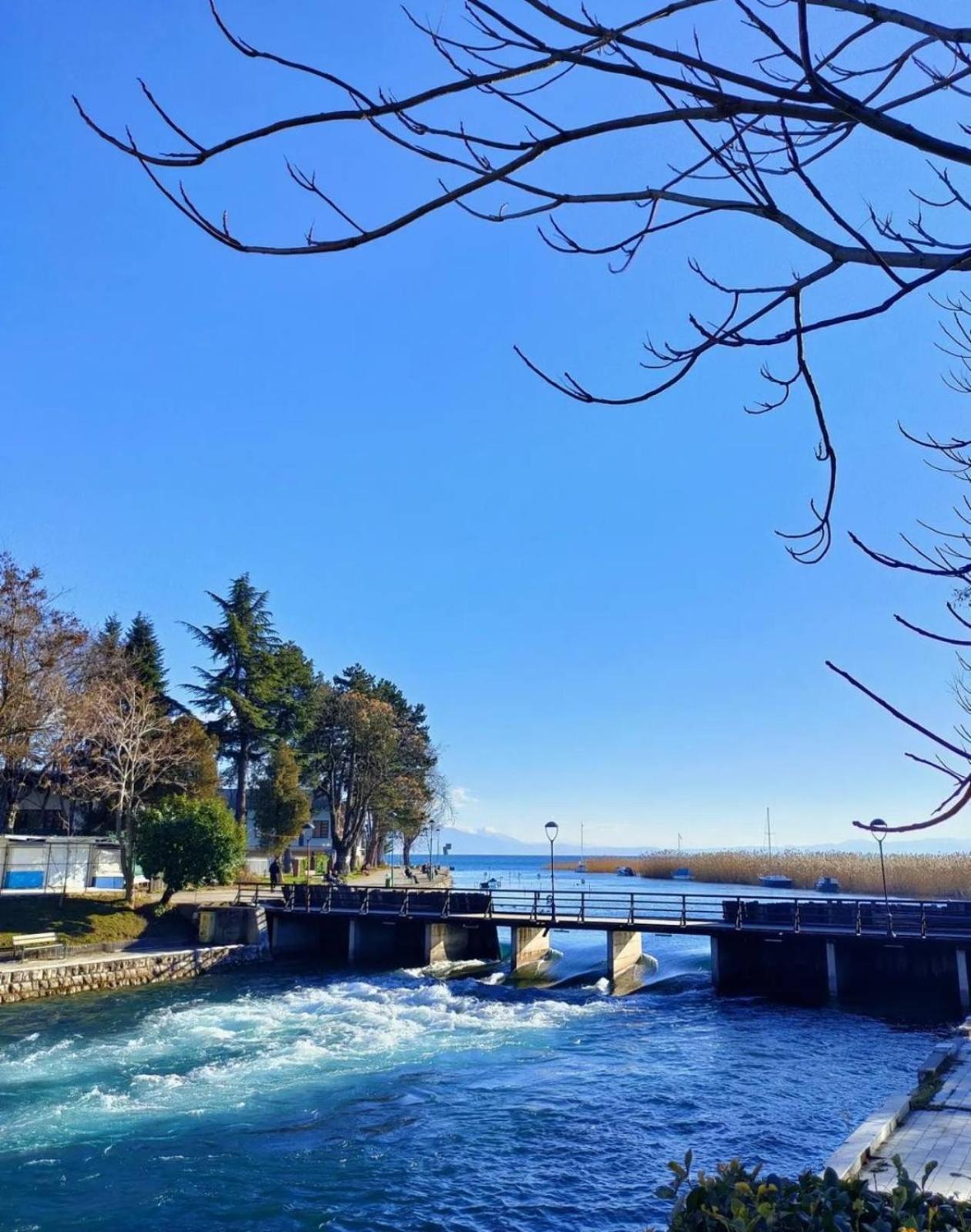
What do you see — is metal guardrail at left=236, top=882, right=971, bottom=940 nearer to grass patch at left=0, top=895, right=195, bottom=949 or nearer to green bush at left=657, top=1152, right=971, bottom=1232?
grass patch at left=0, top=895, right=195, bottom=949

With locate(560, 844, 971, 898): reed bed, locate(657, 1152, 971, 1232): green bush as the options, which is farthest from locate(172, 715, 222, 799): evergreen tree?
locate(560, 844, 971, 898): reed bed

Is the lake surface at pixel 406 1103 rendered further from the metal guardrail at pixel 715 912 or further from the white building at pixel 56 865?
the white building at pixel 56 865

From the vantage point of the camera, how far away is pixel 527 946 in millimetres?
31953

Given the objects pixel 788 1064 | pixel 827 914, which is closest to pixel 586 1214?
pixel 788 1064

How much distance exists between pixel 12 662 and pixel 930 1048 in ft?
98.8

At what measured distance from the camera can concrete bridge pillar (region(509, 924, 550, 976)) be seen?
103ft

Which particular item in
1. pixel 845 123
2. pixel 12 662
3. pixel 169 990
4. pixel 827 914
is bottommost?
pixel 169 990

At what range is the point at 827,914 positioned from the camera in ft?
91.4

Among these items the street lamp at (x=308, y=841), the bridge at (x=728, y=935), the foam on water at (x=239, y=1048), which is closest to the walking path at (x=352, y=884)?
the street lamp at (x=308, y=841)

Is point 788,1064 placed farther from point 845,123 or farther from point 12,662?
point 12,662

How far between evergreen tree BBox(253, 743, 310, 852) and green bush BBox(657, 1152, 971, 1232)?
45949mm

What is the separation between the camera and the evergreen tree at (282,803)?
1949 inches

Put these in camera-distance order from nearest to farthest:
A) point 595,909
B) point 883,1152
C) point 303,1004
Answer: point 883,1152, point 303,1004, point 595,909

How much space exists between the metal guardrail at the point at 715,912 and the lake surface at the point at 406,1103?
292 centimetres
